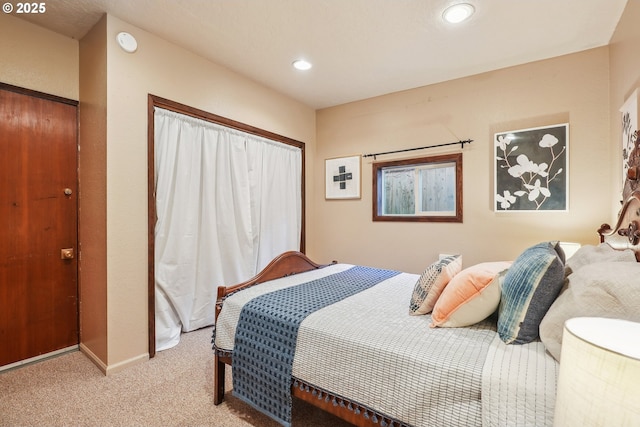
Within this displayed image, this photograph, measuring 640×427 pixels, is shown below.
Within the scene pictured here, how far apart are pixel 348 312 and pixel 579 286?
101 cm

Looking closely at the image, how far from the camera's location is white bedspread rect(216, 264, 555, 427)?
1035mm

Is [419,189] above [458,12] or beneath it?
beneath

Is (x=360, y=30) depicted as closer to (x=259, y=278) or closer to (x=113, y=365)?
(x=259, y=278)

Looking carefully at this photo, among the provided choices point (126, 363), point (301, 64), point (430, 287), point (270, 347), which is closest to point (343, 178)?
point (301, 64)

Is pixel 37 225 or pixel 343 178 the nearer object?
pixel 37 225

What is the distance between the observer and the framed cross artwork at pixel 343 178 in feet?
12.5

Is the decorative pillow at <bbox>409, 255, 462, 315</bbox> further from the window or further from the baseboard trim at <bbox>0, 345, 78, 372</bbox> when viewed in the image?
the baseboard trim at <bbox>0, 345, 78, 372</bbox>

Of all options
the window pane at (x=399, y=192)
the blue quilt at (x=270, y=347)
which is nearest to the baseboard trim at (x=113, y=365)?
the blue quilt at (x=270, y=347)

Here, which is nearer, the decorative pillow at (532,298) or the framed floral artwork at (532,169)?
the decorative pillow at (532,298)

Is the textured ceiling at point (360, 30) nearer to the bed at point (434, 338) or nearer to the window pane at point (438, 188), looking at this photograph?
the window pane at point (438, 188)

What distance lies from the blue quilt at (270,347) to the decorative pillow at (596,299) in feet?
3.46

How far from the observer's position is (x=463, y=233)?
312 cm

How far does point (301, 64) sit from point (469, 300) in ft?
8.43

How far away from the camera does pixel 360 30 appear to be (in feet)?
7.66
